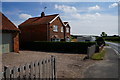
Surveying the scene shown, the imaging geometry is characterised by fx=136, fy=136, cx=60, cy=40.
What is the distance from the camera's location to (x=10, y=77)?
3469 millimetres

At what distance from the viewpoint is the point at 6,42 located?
18.3 metres

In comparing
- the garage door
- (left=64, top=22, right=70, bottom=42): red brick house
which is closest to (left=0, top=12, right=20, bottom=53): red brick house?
the garage door

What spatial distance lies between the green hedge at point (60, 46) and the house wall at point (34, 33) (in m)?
3.90

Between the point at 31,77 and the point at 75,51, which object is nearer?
the point at 31,77

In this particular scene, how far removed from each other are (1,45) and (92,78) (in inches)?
551

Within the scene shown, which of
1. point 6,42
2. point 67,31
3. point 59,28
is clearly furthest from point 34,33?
point 6,42

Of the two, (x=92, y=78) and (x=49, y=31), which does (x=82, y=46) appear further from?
(x=92, y=78)

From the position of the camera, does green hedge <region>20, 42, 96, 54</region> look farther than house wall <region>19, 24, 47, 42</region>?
No

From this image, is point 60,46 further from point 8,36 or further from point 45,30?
point 8,36

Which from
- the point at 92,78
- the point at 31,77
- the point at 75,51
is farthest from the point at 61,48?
the point at 31,77

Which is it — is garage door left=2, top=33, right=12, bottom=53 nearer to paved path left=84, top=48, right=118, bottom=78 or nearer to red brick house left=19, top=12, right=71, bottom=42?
red brick house left=19, top=12, right=71, bottom=42

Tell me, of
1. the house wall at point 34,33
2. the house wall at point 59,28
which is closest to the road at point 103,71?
the house wall at point 59,28

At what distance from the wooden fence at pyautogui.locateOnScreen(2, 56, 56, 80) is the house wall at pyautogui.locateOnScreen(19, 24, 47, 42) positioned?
78.9 ft

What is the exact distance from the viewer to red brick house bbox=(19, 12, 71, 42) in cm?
2953
